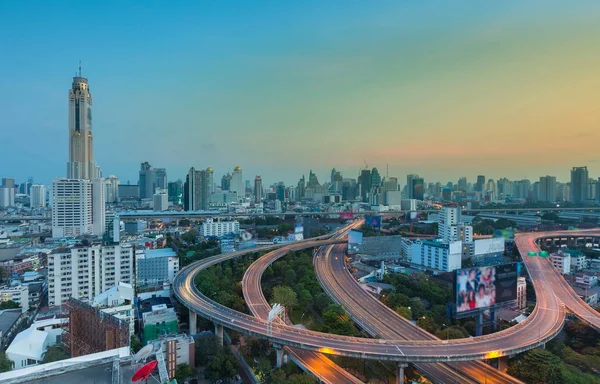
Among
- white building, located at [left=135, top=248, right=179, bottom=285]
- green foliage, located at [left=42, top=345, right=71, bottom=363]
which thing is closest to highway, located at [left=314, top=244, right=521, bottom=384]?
white building, located at [left=135, top=248, right=179, bottom=285]

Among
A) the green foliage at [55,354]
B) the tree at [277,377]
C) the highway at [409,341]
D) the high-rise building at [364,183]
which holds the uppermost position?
the high-rise building at [364,183]

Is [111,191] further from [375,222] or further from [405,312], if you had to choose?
[405,312]

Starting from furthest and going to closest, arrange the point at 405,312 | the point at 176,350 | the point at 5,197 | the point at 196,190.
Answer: the point at 5,197 < the point at 196,190 < the point at 405,312 < the point at 176,350

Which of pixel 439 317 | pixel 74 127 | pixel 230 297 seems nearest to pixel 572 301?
pixel 439 317

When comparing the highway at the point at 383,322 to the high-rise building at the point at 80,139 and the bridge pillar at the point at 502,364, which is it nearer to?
the bridge pillar at the point at 502,364

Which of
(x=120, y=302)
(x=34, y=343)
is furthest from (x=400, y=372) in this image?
(x=34, y=343)

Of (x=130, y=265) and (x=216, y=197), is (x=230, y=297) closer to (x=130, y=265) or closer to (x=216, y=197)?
(x=130, y=265)

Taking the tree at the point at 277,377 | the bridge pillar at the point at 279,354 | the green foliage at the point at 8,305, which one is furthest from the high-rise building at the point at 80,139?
the tree at the point at 277,377
